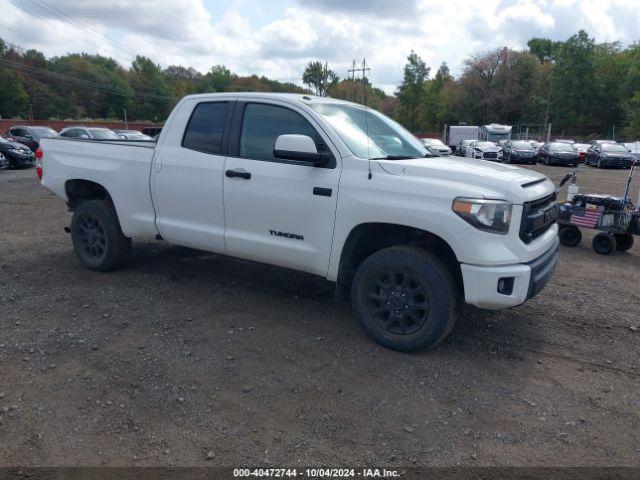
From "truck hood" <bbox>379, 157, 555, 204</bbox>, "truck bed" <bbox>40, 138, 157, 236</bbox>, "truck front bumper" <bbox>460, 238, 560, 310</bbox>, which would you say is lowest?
"truck front bumper" <bbox>460, 238, 560, 310</bbox>

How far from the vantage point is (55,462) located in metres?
2.90

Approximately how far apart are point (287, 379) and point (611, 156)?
29427mm

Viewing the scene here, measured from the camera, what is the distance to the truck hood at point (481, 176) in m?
3.89

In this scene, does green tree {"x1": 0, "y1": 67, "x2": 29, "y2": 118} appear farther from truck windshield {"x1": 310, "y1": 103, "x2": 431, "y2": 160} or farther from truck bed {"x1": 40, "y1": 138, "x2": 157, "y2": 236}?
truck windshield {"x1": 310, "y1": 103, "x2": 431, "y2": 160}

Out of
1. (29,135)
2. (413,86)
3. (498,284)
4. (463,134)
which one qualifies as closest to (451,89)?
(413,86)

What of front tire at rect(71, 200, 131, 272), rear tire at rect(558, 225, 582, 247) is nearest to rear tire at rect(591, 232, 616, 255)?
rear tire at rect(558, 225, 582, 247)

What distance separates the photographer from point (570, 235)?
8.62 meters

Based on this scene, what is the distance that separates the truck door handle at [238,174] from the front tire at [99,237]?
1809 millimetres

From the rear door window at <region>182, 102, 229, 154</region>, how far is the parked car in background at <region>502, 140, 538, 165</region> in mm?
28293

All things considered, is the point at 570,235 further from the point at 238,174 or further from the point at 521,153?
the point at 521,153

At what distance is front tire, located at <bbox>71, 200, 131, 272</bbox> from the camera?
5.91m

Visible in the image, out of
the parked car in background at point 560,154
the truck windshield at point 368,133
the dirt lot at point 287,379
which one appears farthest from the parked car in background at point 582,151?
the truck windshield at point 368,133

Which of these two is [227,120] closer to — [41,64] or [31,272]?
[31,272]

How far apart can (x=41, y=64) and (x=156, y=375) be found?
90.0 meters
